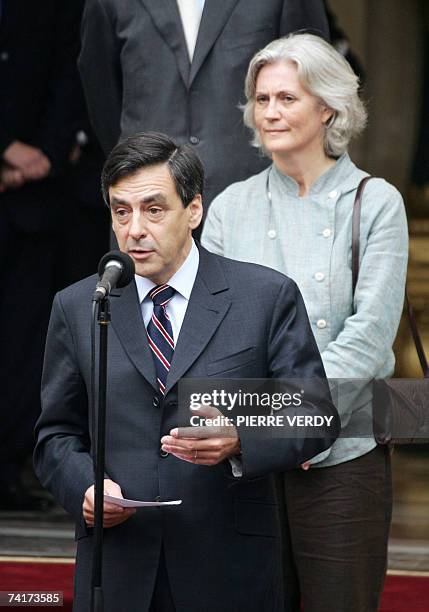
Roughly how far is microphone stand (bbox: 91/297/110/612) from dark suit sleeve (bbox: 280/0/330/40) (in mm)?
2056

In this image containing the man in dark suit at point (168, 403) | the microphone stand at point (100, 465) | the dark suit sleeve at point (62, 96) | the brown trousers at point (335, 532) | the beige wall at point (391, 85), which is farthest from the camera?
the beige wall at point (391, 85)

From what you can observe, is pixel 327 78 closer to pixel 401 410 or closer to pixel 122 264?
pixel 401 410

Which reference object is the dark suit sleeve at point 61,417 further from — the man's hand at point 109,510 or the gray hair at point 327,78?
the gray hair at point 327,78

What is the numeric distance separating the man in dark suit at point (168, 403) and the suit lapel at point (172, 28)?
150cm

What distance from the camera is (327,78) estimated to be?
173 inches

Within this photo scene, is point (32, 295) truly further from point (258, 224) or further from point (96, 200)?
point (258, 224)

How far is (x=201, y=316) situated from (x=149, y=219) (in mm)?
244

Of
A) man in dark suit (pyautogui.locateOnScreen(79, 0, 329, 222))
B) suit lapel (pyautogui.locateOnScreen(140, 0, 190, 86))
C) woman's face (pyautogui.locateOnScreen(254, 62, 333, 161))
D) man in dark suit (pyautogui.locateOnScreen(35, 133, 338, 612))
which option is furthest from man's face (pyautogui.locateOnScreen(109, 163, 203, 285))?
suit lapel (pyautogui.locateOnScreen(140, 0, 190, 86))

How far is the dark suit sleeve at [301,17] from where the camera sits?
17.1 feet

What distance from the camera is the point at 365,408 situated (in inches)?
152

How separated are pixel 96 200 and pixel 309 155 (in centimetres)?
235

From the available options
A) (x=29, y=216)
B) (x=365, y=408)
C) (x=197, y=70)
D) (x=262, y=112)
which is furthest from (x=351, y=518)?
(x=29, y=216)

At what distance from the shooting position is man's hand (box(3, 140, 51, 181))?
641 cm

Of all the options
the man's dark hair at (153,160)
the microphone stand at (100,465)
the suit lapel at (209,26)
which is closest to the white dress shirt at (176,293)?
the man's dark hair at (153,160)
